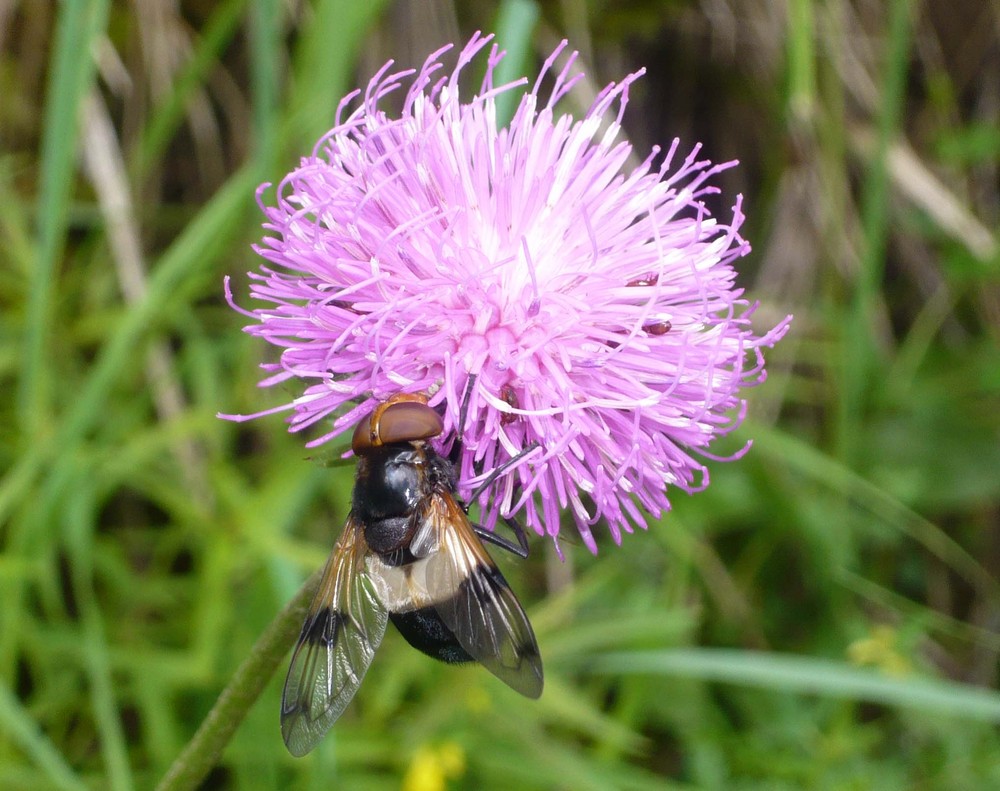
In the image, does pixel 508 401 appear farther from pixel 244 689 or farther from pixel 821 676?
pixel 821 676

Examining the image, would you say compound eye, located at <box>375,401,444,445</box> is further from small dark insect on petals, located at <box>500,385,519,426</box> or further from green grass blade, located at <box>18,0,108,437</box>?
green grass blade, located at <box>18,0,108,437</box>

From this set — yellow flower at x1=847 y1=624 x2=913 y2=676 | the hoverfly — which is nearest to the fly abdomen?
the hoverfly

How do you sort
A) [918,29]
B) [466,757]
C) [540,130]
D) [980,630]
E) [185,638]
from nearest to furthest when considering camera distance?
[540,130]
[466,757]
[185,638]
[980,630]
[918,29]

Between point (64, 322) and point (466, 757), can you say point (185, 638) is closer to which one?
point (466, 757)

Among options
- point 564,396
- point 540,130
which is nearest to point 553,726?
point 564,396

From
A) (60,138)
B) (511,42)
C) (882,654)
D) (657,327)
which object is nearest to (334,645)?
(657,327)

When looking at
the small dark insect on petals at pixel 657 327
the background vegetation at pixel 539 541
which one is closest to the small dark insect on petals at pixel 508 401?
the small dark insect on petals at pixel 657 327
